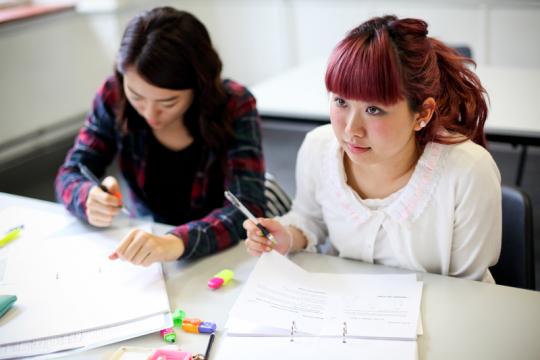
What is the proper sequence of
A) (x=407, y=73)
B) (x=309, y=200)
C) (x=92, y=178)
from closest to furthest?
(x=407, y=73), (x=309, y=200), (x=92, y=178)

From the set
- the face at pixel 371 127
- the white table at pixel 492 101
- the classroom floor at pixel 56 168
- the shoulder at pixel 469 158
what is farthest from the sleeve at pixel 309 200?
the classroom floor at pixel 56 168

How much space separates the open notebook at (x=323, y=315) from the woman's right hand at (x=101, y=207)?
429mm

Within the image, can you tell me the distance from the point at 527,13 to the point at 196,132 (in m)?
2.67

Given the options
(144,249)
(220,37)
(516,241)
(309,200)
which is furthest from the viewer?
(220,37)

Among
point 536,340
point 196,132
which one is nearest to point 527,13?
point 196,132

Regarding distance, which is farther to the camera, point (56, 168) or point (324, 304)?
point (56, 168)

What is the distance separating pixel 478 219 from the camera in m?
1.21

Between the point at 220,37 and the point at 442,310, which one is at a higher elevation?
the point at 442,310

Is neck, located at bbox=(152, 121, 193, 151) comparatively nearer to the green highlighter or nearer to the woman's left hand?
the woman's left hand

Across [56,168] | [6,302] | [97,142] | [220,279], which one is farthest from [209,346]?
[56,168]

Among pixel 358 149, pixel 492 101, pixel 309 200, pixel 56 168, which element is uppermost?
pixel 358 149

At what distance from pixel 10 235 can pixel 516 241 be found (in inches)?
48.3

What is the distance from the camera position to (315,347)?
1.00 meters

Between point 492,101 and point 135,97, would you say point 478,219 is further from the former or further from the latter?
point 492,101
